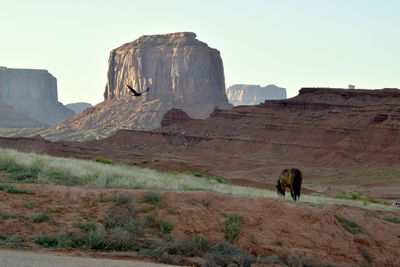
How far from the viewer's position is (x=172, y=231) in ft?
53.3

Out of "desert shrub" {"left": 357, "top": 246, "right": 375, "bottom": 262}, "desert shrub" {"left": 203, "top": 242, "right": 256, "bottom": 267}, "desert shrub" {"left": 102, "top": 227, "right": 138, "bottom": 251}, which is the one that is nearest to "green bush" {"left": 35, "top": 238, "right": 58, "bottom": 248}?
"desert shrub" {"left": 102, "top": 227, "right": 138, "bottom": 251}

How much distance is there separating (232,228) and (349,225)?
4471 mm

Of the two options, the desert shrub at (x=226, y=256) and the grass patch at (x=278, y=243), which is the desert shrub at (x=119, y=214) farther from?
the grass patch at (x=278, y=243)

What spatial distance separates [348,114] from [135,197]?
8904cm

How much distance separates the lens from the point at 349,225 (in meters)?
19.2

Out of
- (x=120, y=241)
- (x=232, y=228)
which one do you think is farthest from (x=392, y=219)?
(x=120, y=241)

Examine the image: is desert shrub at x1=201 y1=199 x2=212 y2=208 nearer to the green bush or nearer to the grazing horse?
the green bush

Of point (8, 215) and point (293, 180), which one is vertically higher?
point (293, 180)

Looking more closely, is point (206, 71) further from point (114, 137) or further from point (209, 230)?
point (209, 230)

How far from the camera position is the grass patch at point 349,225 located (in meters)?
18.8

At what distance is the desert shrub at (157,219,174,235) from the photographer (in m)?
16.2

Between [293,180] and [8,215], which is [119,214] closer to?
[8,215]

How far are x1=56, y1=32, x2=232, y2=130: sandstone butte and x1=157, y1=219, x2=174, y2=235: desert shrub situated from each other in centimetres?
16068

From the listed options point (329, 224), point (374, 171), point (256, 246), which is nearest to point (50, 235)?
point (256, 246)
